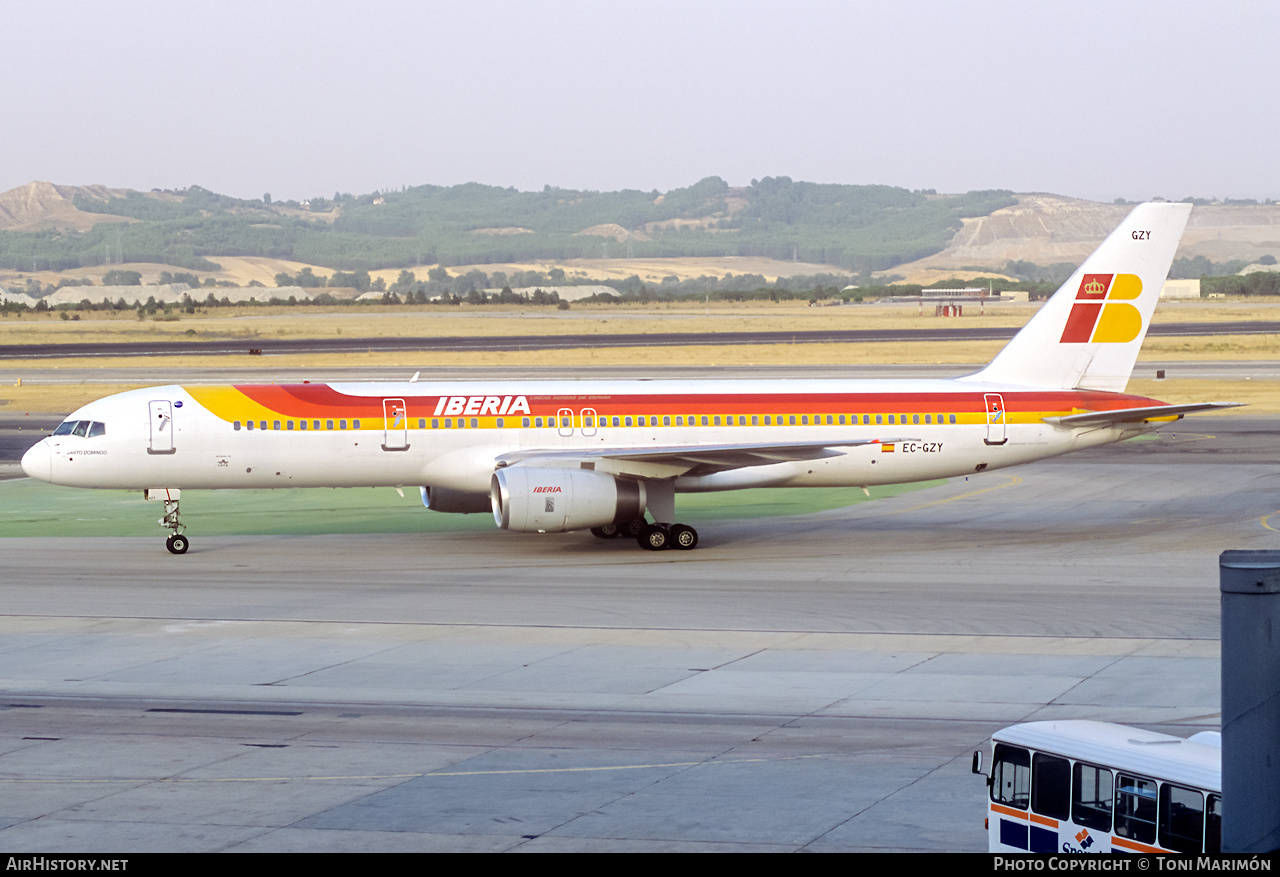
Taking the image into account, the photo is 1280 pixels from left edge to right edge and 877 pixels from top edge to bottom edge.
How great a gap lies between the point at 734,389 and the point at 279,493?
744 inches

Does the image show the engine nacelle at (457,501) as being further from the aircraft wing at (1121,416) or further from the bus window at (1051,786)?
the bus window at (1051,786)

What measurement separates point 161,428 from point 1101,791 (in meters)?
26.7

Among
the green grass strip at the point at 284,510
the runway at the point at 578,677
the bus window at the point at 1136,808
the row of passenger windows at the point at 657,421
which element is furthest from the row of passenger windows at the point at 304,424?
the bus window at the point at 1136,808

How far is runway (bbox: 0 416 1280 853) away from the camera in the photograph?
15.2 m

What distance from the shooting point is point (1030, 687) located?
20.9 m

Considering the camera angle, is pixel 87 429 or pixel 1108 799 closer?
pixel 1108 799

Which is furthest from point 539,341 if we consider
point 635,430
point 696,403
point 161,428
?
point 161,428

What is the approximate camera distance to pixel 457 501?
35719 millimetres

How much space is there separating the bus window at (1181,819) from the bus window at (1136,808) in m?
0.11

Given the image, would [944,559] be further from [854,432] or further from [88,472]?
[88,472]

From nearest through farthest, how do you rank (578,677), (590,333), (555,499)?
(578,677), (555,499), (590,333)

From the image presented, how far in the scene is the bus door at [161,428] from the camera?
33.6 metres

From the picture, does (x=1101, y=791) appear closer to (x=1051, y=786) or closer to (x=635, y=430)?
(x=1051, y=786)
